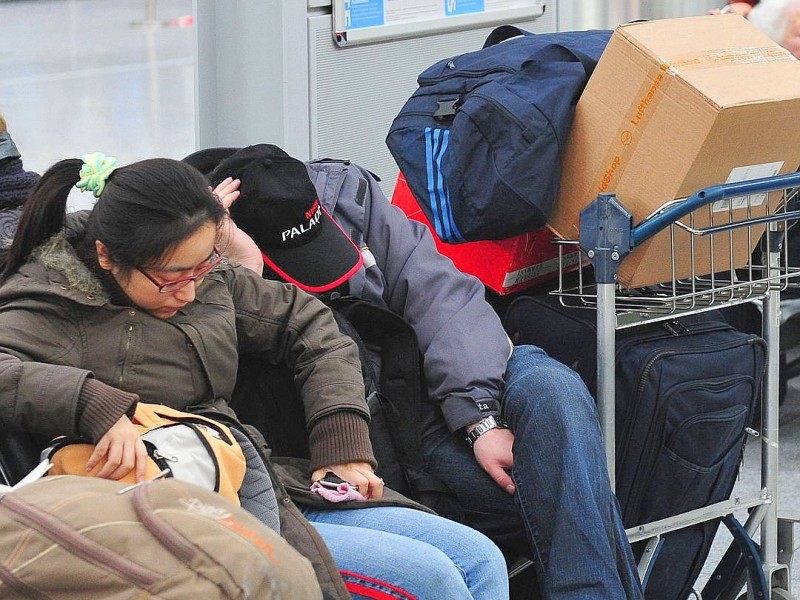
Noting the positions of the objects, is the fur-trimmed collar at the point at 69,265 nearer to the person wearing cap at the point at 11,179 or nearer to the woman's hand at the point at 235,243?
the woman's hand at the point at 235,243

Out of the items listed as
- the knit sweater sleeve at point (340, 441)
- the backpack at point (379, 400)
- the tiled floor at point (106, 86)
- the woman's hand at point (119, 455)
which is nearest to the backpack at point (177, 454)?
the woman's hand at point (119, 455)

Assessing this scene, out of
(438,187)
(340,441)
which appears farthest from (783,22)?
(340,441)

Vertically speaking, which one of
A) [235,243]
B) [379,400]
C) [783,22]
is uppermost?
[783,22]

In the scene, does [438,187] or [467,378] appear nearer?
[467,378]

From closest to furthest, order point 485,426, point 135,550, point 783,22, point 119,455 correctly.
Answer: point 135,550
point 119,455
point 485,426
point 783,22

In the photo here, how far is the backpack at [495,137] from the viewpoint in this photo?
6.72 feet

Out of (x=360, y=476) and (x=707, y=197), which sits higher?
(x=707, y=197)

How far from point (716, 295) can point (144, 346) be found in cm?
113

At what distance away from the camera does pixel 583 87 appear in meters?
2.14

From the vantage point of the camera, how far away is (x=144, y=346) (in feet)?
5.27

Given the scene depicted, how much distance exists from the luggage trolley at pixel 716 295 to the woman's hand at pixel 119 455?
2.96ft

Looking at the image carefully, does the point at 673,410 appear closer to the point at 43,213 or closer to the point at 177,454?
the point at 177,454

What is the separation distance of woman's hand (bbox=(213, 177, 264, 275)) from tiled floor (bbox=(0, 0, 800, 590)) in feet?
4.82

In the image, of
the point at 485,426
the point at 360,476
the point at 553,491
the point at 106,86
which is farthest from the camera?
the point at 106,86
